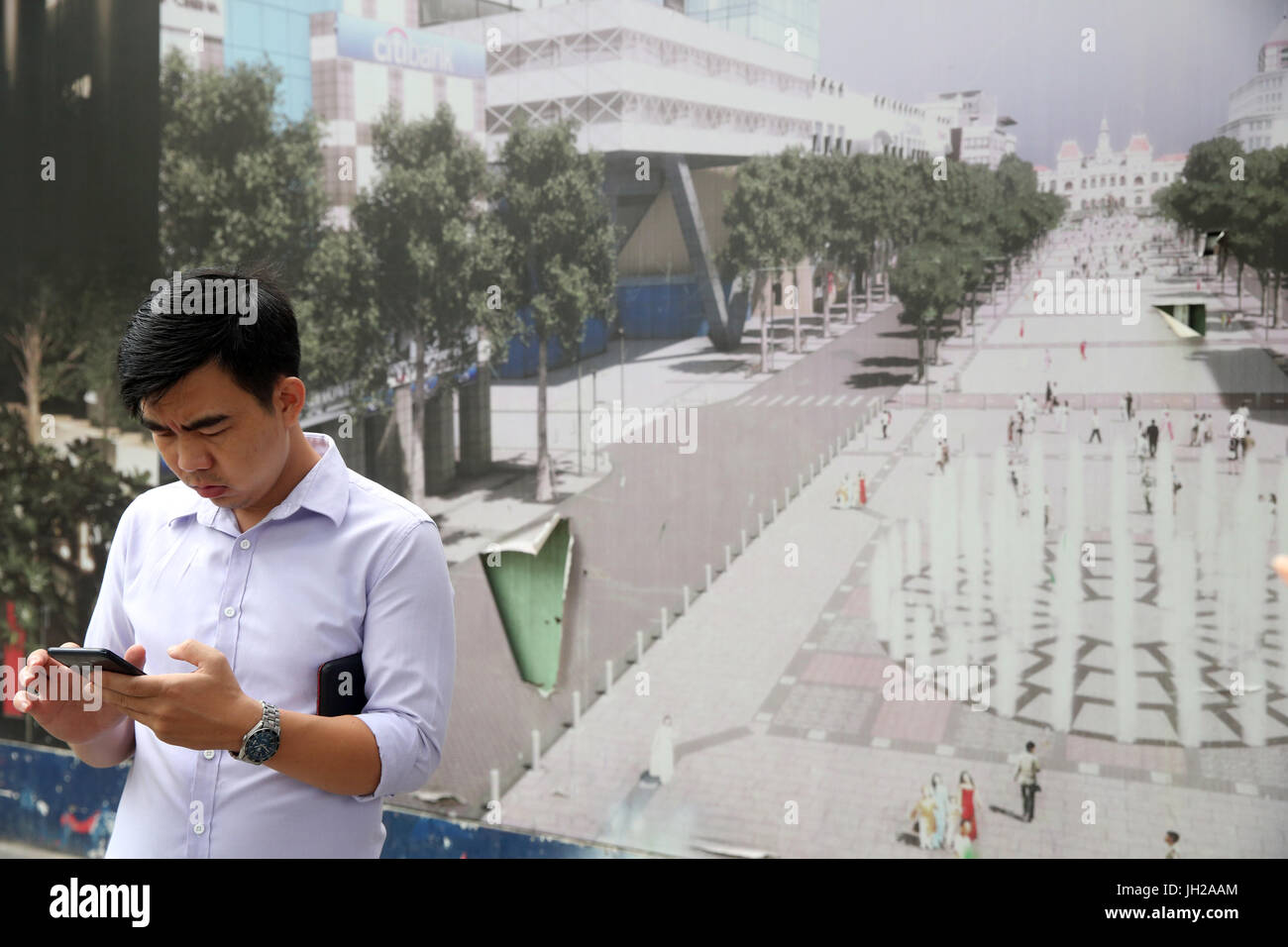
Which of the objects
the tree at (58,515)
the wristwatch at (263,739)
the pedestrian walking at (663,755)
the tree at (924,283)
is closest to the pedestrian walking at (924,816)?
the pedestrian walking at (663,755)

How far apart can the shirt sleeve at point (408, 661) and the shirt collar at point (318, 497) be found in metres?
0.09

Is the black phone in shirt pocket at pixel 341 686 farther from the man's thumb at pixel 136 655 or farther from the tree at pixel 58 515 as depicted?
the tree at pixel 58 515

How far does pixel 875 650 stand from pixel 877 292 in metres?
1.52

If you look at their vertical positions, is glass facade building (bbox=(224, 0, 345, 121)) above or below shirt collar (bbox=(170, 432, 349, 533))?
above

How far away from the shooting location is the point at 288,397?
3.93 feet

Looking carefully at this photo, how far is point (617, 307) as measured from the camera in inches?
200

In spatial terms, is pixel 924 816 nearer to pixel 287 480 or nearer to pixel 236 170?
pixel 287 480

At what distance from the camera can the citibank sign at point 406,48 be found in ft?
17.0

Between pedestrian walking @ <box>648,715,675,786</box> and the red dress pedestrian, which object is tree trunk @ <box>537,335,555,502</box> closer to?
pedestrian walking @ <box>648,715,675,786</box>

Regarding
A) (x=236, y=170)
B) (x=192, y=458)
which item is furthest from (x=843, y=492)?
(x=192, y=458)

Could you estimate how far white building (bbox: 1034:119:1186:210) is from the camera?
14.9ft

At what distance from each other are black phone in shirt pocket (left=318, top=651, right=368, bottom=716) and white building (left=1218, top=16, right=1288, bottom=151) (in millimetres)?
4331

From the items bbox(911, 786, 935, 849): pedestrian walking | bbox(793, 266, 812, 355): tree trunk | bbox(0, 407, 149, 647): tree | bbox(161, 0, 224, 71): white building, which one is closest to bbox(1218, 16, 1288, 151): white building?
bbox(793, 266, 812, 355): tree trunk
